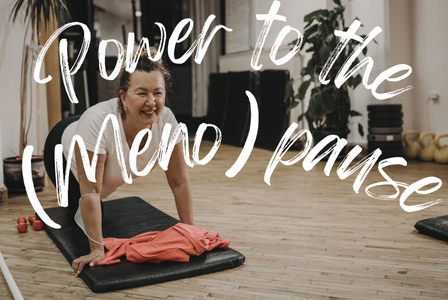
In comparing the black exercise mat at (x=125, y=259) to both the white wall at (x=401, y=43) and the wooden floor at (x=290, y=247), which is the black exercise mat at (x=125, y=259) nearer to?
the wooden floor at (x=290, y=247)

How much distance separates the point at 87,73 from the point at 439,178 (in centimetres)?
534

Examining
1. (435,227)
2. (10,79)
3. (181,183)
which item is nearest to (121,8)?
(10,79)

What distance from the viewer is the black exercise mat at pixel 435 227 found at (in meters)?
2.15

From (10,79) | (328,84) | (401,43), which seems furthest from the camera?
(401,43)

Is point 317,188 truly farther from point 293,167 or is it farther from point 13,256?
point 13,256

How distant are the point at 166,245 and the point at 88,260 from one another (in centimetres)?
32

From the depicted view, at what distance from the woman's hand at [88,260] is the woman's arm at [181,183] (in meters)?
0.43

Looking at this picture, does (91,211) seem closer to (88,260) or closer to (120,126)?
(88,260)

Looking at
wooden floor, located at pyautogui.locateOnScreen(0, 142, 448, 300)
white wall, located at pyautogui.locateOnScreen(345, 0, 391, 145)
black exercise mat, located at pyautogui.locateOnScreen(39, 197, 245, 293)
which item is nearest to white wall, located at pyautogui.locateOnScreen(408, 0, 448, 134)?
white wall, located at pyautogui.locateOnScreen(345, 0, 391, 145)

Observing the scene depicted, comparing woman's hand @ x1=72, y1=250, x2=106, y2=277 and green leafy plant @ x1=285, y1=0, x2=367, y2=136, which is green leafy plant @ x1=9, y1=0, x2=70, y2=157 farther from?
green leafy plant @ x1=285, y1=0, x2=367, y2=136

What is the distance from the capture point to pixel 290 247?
6.95 ft

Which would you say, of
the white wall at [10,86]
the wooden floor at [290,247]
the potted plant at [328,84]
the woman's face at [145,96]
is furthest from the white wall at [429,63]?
the white wall at [10,86]

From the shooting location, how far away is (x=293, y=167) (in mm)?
4352

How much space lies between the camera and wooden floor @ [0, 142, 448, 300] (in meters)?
1.65
